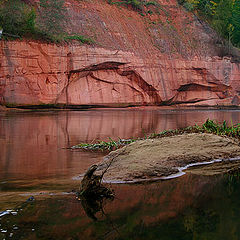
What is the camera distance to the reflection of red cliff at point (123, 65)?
33.3 meters

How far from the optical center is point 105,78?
3872 centimetres

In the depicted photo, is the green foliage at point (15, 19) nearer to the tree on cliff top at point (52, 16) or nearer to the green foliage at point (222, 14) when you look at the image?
the tree on cliff top at point (52, 16)

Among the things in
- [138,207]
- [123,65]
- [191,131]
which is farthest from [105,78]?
[138,207]

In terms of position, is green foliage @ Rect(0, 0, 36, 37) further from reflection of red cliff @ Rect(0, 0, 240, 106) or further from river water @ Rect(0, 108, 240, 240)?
river water @ Rect(0, 108, 240, 240)

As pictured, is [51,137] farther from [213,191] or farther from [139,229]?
[139,229]

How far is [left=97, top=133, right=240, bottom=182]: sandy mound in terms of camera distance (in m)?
6.83

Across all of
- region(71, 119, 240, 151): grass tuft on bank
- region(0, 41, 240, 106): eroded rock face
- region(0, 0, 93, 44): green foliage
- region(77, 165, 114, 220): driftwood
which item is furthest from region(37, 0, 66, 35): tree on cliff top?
region(77, 165, 114, 220): driftwood

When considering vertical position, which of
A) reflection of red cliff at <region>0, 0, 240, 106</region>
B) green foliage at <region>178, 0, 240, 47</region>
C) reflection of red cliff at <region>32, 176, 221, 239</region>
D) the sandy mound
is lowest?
reflection of red cliff at <region>32, 176, 221, 239</region>

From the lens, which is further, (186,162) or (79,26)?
(79,26)

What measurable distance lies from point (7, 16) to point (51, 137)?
22.2 m

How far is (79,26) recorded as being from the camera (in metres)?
39.8

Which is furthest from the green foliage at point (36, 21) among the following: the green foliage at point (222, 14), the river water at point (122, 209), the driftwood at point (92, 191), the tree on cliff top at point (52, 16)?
the driftwood at point (92, 191)

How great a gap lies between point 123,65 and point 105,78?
2488 mm

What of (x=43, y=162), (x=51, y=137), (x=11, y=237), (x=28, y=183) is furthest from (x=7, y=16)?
(x=11, y=237)
